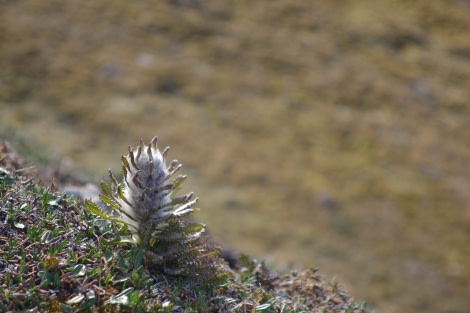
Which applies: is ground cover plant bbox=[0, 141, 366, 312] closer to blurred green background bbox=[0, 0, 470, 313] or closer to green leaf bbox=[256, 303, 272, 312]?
green leaf bbox=[256, 303, 272, 312]

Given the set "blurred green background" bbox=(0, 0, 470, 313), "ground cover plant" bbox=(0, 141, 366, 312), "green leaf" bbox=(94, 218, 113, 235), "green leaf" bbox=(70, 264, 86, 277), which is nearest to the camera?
"ground cover plant" bbox=(0, 141, 366, 312)

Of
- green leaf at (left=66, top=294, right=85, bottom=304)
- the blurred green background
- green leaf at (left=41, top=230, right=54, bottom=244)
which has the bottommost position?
green leaf at (left=66, top=294, right=85, bottom=304)

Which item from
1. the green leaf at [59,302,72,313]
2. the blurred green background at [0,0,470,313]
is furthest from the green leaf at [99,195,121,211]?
the blurred green background at [0,0,470,313]

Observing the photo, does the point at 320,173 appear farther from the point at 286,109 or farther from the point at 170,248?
the point at 170,248

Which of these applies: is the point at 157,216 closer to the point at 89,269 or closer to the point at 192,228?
the point at 192,228

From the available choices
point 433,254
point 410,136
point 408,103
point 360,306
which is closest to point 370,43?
point 408,103

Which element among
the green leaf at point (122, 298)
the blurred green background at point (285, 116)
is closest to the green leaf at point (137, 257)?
the green leaf at point (122, 298)

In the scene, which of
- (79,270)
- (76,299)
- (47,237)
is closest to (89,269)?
(79,270)
